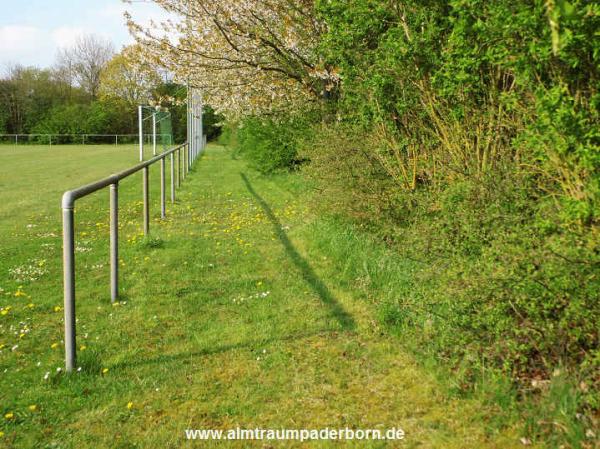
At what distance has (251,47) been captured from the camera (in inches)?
436

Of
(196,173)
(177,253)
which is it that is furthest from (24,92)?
(177,253)

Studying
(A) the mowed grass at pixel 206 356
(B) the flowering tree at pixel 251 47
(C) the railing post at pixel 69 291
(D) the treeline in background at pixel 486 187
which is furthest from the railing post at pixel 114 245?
(B) the flowering tree at pixel 251 47

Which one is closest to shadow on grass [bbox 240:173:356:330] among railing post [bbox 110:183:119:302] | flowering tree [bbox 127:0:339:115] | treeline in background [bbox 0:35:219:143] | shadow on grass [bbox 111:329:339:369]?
shadow on grass [bbox 111:329:339:369]

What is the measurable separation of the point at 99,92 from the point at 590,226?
6589cm

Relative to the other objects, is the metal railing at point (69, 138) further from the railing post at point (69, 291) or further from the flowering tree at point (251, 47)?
the railing post at point (69, 291)

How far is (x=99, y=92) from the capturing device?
6281 centimetres

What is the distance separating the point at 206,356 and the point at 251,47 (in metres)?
8.35

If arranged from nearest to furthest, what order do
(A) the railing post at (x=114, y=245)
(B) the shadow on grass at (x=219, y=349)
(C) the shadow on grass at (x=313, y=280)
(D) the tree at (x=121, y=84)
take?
(B) the shadow on grass at (x=219, y=349) → (C) the shadow on grass at (x=313, y=280) → (A) the railing post at (x=114, y=245) → (D) the tree at (x=121, y=84)

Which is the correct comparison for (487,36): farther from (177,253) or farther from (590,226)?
(177,253)

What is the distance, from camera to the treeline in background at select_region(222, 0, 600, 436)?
2781mm

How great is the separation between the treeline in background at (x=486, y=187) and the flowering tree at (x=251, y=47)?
14.1 ft

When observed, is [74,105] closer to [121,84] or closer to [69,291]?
[121,84]

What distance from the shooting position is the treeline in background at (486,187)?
9.12 feet

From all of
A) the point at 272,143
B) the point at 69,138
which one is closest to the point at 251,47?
the point at 272,143
